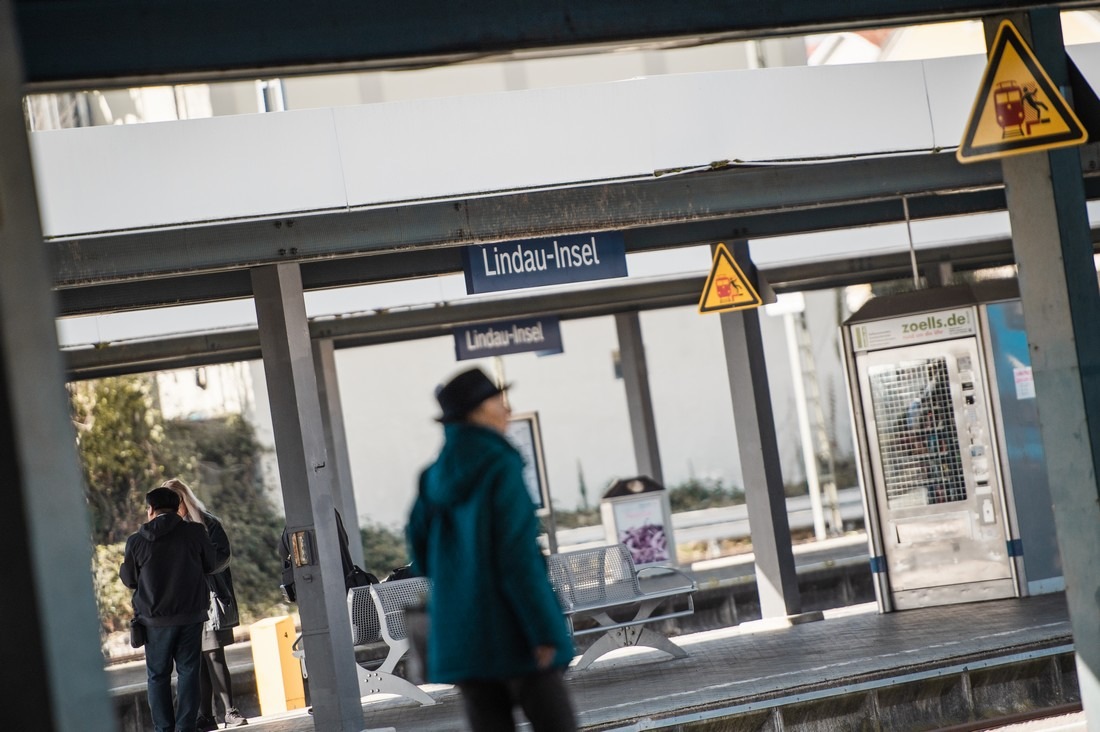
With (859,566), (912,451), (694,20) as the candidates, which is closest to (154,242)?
(694,20)

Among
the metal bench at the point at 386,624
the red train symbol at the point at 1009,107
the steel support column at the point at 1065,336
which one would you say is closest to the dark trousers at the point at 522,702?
the steel support column at the point at 1065,336

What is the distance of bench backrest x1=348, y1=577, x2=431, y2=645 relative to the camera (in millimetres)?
10273

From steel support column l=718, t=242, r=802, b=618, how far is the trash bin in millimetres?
3723

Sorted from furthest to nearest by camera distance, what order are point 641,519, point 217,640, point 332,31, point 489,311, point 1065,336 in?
1. point 641,519
2. point 489,311
3. point 217,640
4. point 1065,336
5. point 332,31

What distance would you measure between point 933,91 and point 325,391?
8659 mm

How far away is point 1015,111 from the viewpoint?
5496 millimetres

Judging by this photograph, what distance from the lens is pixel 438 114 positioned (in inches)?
333

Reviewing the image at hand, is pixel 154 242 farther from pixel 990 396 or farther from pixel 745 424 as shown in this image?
pixel 990 396

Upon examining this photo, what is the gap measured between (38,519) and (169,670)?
23.7 feet

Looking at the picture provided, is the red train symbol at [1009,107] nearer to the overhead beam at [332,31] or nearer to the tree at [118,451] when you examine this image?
the overhead beam at [332,31]

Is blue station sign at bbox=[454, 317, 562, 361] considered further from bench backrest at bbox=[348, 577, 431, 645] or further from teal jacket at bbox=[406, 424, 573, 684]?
teal jacket at bbox=[406, 424, 573, 684]

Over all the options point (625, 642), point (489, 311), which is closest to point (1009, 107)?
point (625, 642)

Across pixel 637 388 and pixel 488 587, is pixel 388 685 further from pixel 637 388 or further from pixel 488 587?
pixel 637 388

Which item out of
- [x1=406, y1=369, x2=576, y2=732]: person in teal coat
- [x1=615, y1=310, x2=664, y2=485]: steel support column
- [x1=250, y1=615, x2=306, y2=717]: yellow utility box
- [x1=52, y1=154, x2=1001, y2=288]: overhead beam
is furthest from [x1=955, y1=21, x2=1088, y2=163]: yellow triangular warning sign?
[x1=615, y1=310, x2=664, y2=485]: steel support column
